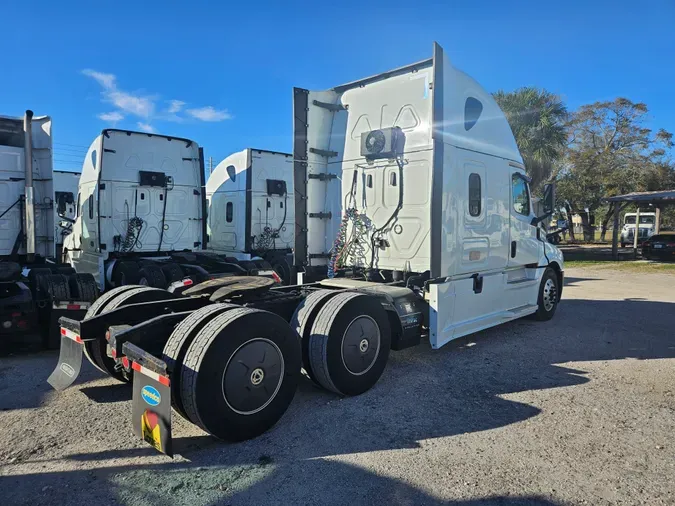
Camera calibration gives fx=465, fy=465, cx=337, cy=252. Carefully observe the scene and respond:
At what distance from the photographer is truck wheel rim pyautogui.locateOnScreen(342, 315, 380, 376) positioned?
4.53 meters

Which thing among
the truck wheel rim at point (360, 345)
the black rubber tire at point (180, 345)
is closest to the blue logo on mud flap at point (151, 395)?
the black rubber tire at point (180, 345)

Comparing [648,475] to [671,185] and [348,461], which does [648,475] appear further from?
[671,185]

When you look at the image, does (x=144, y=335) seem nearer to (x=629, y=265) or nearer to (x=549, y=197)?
(x=549, y=197)

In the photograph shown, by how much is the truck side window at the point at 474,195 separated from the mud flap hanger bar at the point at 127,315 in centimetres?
357

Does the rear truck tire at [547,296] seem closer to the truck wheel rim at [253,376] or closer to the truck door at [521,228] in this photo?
the truck door at [521,228]

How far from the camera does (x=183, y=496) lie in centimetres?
295

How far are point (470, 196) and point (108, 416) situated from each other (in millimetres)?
4819

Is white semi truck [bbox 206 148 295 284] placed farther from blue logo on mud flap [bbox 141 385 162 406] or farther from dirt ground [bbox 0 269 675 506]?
blue logo on mud flap [bbox 141 385 162 406]

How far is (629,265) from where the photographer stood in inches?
768

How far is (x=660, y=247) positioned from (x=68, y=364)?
23566mm

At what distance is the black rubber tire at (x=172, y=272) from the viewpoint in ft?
27.6

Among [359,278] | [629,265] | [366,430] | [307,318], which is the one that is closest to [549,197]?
[359,278]

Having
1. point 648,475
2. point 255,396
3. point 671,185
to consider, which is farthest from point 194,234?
point 671,185

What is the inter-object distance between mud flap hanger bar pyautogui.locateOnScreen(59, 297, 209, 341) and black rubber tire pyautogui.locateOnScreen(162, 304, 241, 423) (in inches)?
34.9
